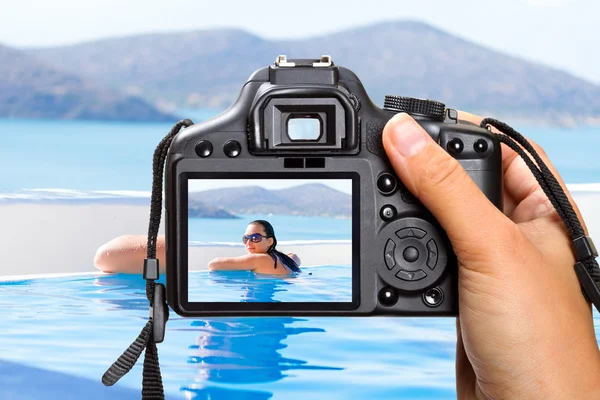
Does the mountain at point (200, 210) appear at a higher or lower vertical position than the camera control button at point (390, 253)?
higher

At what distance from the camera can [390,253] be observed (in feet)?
2.69

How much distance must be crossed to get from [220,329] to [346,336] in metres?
0.52

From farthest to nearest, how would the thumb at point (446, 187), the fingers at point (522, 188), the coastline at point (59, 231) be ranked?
the coastline at point (59, 231) → the fingers at point (522, 188) → the thumb at point (446, 187)

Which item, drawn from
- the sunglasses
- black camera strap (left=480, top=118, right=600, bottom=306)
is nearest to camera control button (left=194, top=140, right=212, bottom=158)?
the sunglasses

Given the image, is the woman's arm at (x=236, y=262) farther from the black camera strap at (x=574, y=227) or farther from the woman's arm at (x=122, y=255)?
the woman's arm at (x=122, y=255)

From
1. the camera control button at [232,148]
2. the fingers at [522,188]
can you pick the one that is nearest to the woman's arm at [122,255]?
the fingers at [522,188]

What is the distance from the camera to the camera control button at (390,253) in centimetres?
82

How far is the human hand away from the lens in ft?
2.54

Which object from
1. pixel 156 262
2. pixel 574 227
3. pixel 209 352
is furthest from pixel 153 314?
pixel 209 352

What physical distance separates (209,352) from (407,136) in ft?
7.16

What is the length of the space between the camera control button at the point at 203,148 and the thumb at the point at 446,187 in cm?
19

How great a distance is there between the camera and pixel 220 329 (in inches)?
119

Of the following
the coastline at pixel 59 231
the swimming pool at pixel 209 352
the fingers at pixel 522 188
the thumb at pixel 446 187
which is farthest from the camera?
the coastline at pixel 59 231

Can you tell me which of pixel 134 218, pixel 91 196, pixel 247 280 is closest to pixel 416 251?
pixel 247 280
